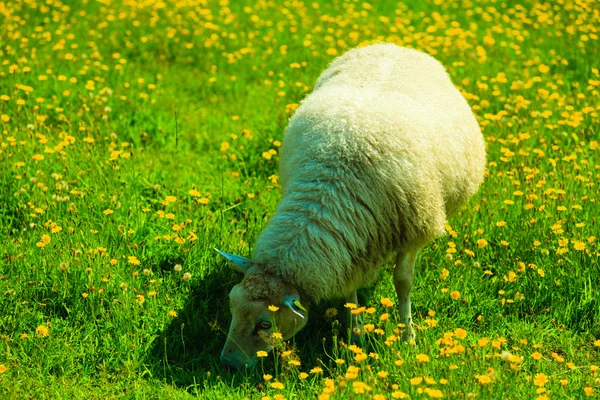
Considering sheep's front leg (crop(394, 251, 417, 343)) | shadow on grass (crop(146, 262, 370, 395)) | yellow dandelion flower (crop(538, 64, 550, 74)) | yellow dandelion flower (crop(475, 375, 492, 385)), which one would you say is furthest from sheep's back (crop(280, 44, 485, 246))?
yellow dandelion flower (crop(538, 64, 550, 74))

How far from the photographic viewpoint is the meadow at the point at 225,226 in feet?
12.5

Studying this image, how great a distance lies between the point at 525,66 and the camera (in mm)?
8125

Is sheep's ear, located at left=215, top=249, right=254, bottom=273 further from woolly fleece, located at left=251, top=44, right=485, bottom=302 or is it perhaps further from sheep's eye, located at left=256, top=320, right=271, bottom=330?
sheep's eye, located at left=256, top=320, right=271, bottom=330

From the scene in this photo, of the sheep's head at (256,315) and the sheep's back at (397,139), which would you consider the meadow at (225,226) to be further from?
the sheep's back at (397,139)

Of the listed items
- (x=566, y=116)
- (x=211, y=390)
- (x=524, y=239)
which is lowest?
(x=211, y=390)

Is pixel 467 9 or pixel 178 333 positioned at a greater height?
pixel 467 9

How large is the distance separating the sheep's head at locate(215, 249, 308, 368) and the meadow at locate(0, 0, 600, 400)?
0.11 meters

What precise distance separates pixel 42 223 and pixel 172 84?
3212 millimetres

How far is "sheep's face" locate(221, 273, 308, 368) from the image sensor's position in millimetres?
3852

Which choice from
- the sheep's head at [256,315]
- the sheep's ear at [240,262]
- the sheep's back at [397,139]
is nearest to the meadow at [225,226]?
the sheep's head at [256,315]

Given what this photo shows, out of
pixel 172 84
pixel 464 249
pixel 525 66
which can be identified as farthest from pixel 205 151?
pixel 525 66

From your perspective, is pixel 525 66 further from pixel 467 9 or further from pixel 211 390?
pixel 211 390

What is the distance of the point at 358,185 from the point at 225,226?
1.44m

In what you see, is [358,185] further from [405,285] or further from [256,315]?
[256,315]
